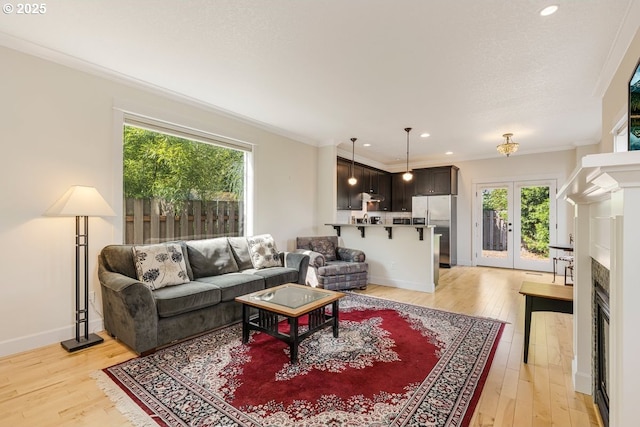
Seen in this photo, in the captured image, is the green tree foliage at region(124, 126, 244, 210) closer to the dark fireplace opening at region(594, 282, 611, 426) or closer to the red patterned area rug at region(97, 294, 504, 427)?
the red patterned area rug at region(97, 294, 504, 427)

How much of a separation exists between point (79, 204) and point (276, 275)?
7.11ft

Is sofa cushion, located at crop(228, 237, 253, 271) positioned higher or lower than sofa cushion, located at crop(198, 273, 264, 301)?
higher

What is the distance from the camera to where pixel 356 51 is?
8.89ft

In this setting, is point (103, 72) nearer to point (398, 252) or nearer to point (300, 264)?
point (300, 264)

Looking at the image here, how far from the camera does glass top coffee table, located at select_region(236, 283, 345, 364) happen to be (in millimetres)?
2475

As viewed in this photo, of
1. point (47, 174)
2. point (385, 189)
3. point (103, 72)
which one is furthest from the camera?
point (385, 189)

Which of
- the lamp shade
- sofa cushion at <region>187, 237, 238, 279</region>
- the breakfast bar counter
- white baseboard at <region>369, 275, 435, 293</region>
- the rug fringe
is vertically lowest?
the rug fringe

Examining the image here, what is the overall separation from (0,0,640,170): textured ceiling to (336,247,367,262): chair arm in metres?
2.25

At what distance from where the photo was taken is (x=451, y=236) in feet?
23.6

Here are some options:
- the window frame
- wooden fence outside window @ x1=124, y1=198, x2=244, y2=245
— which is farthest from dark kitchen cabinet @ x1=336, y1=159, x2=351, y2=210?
wooden fence outside window @ x1=124, y1=198, x2=244, y2=245

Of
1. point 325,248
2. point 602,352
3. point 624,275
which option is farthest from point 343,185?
point 624,275

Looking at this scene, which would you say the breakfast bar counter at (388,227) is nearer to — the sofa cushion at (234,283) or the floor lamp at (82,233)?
the sofa cushion at (234,283)

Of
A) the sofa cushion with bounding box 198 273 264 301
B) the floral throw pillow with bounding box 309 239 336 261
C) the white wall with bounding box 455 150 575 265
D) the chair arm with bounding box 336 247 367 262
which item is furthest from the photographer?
the white wall with bounding box 455 150 575 265

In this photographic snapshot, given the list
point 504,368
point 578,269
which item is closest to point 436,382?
point 504,368
